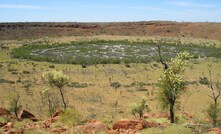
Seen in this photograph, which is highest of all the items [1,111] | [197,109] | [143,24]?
[143,24]

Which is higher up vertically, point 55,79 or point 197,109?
point 55,79

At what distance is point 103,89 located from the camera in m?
37.4

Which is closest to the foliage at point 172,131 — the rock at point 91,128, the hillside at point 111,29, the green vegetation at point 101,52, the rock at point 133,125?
the rock at point 133,125

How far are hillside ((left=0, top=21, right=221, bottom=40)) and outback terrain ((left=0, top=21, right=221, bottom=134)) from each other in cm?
277

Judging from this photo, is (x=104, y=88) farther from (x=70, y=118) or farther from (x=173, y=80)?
(x=70, y=118)

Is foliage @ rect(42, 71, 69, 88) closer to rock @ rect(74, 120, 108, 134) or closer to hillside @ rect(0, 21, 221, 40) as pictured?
rock @ rect(74, 120, 108, 134)

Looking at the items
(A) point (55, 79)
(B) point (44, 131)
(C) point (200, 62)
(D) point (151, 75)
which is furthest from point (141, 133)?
(C) point (200, 62)

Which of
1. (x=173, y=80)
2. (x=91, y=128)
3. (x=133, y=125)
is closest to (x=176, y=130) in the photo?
(x=133, y=125)

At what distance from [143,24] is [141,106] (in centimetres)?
9019

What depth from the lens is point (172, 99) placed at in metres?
20.4

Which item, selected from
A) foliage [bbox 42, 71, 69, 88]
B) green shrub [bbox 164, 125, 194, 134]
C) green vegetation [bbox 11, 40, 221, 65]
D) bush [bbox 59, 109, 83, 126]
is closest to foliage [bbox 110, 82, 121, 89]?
foliage [bbox 42, 71, 69, 88]

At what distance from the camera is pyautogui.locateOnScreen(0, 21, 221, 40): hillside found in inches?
3845

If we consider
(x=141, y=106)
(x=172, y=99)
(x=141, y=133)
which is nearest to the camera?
(x=141, y=133)

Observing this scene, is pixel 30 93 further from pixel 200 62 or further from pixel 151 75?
pixel 200 62
